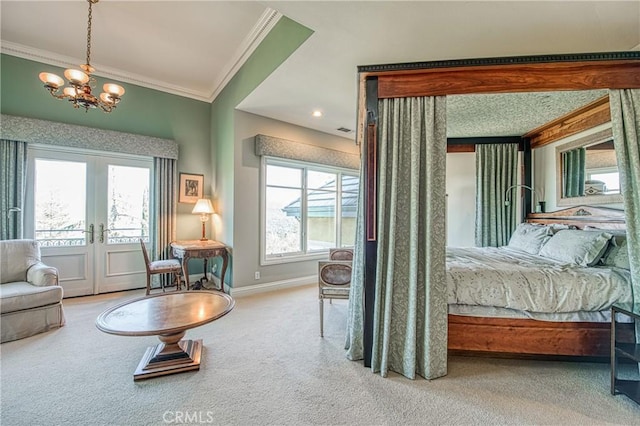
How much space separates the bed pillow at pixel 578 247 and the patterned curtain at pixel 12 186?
6480 mm

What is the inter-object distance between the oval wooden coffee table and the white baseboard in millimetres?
1568

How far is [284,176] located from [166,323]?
10.4 ft

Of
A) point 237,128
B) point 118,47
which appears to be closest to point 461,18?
point 237,128

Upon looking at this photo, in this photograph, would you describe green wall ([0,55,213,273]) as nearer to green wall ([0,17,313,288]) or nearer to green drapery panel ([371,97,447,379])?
green wall ([0,17,313,288])

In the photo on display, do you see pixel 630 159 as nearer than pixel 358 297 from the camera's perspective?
Yes

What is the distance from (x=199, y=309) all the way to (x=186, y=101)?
3992 millimetres

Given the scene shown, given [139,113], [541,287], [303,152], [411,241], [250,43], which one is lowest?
[541,287]

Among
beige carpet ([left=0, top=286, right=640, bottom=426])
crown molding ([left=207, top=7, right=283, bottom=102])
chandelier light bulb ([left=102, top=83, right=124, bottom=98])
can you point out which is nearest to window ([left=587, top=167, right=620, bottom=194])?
beige carpet ([left=0, top=286, right=640, bottom=426])

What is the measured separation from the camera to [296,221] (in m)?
5.00

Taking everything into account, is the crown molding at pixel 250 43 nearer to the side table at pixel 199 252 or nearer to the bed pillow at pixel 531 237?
the side table at pixel 199 252

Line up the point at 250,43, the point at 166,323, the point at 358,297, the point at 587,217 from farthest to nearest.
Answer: the point at 250,43 < the point at 587,217 < the point at 358,297 < the point at 166,323

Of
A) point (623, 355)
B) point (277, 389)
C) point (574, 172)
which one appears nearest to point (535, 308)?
point (623, 355)

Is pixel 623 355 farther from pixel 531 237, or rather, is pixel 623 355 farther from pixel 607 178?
pixel 607 178

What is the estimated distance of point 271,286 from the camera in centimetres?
451
